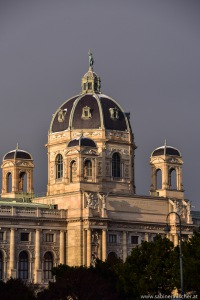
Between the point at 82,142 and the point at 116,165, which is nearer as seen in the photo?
the point at 82,142

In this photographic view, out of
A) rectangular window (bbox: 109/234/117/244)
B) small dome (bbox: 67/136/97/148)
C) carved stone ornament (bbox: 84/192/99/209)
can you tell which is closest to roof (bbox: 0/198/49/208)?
carved stone ornament (bbox: 84/192/99/209)

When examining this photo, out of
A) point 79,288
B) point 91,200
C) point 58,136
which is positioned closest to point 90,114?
point 58,136

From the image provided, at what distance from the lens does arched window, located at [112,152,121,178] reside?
154875 millimetres

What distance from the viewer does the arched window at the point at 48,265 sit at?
141 metres

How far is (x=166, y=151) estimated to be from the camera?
157m

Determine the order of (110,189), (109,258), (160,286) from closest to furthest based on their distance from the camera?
1. (160,286)
2. (109,258)
3. (110,189)

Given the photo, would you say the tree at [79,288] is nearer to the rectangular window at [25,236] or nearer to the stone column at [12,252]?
the stone column at [12,252]

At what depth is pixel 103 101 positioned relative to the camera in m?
158

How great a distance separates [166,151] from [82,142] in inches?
693

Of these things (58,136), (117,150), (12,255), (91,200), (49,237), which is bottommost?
(12,255)

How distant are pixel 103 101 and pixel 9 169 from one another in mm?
18713

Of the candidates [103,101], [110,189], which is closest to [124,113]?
[103,101]

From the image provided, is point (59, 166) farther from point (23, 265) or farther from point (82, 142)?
point (23, 265)

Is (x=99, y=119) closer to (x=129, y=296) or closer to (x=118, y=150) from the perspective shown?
(x=118, y=150)
